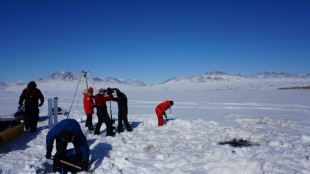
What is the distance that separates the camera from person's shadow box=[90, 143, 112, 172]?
198 inches

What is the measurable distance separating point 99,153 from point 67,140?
155 centimetres

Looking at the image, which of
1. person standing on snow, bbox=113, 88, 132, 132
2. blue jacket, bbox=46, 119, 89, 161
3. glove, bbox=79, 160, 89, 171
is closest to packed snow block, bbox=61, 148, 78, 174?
glove, bbox=79, 160, 89, 171

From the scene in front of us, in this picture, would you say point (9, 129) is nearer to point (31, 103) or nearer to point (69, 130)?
point (31, 103)

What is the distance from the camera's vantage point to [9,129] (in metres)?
5.90

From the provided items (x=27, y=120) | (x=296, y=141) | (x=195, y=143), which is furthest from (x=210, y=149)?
(x=27, y=120)

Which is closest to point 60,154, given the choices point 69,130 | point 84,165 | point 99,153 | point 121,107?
point 84,165

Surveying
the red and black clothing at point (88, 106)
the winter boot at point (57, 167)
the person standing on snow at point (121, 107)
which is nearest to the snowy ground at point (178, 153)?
the winter boot at point (57, 167)

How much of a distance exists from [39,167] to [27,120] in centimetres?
328

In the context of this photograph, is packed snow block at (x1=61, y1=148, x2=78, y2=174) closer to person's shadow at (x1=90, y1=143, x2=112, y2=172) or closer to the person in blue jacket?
the person in blue jacket

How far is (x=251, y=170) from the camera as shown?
4074mm

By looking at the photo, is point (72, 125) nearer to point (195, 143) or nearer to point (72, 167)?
point (72, 167)

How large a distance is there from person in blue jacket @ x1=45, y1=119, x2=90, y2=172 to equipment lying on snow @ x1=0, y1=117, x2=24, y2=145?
1992mm

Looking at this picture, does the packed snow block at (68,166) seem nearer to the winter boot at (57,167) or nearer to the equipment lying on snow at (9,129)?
the winter boot at (57,167)

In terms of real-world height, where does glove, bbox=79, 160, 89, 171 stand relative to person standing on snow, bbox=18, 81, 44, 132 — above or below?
below
